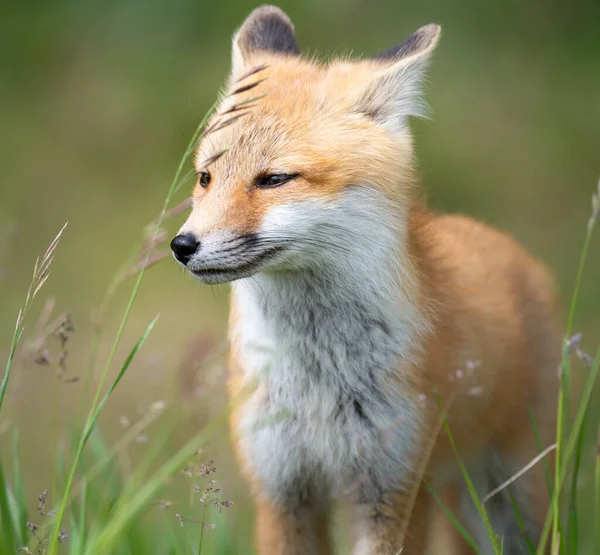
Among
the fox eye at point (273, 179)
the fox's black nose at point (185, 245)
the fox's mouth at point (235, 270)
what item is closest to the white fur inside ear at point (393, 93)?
the fox eye at point (273, 179)

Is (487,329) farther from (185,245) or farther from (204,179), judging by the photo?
(185,245)

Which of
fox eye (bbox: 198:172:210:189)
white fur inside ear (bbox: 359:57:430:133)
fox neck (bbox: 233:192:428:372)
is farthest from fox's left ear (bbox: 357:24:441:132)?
fox eye (bbox: 198:172:210:189)

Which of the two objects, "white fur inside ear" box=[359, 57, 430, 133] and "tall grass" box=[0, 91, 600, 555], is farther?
"white fur inside ear" box=[359, 57, 430, 133]

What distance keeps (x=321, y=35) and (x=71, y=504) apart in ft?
24.5

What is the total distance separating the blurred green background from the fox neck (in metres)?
5.32

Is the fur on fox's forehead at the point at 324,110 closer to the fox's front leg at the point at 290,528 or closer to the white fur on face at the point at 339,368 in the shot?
the white fur on face at the point at 339,368

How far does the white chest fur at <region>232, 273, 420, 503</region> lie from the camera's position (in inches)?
140

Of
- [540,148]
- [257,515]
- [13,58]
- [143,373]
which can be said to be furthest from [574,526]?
[13,58]

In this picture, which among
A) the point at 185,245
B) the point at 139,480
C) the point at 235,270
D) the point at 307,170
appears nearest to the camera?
the point at 139,480

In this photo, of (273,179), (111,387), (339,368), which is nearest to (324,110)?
(273,179)

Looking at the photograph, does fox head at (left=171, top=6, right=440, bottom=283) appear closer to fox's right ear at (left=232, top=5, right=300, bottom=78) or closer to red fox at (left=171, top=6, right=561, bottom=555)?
red fox at (left=171, top=6, right=561, bottom=555)

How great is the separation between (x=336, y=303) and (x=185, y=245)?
0.75 meters

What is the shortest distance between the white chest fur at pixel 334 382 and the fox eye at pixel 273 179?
40cm

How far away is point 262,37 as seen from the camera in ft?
14.2
